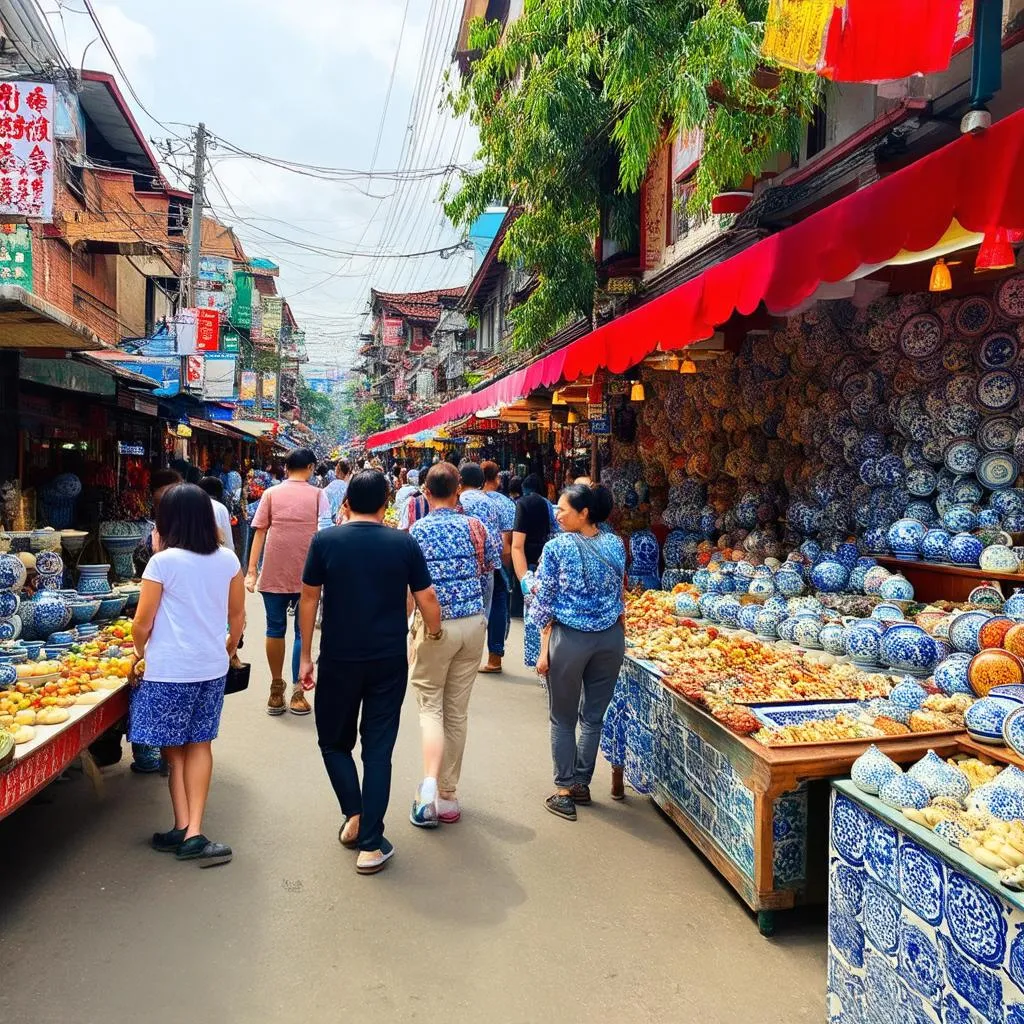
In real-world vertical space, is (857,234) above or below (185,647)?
above

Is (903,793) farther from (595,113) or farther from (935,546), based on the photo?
(595,113)

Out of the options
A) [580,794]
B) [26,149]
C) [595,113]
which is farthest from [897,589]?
[26,149]

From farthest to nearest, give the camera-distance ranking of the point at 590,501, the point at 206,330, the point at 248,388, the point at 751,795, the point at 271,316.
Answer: the point at 271,316
the point at 248,388
the point at 206,330
the point at 590,501
the point at 751,795

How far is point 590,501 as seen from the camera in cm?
428

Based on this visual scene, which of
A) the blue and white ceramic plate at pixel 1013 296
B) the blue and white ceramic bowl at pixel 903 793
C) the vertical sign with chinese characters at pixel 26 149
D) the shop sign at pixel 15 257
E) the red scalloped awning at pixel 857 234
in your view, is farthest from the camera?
the shop sign at pixel 15 257

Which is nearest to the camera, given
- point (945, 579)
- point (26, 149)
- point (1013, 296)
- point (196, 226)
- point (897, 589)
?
point (1013, 296)

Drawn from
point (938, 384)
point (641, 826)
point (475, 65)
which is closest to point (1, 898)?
point (641, 826)

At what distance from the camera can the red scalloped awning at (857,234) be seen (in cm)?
278

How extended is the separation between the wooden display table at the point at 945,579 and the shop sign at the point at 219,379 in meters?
15.7

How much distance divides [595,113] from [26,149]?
6.48 m

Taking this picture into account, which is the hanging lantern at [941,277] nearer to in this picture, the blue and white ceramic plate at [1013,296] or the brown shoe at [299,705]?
the blue and white ceramic plate at [1013,296]

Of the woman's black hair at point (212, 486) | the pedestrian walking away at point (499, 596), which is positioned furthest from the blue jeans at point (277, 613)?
the pedestrian walking away at point (499, 596)

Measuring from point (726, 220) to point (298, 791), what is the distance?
723 cm

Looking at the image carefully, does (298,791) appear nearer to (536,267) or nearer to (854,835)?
(854,835)
